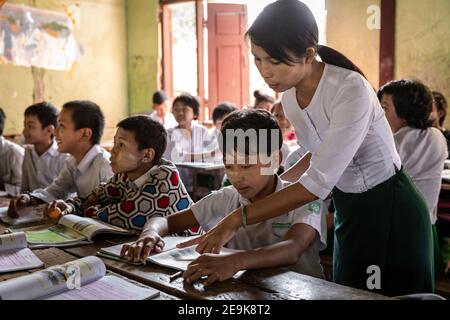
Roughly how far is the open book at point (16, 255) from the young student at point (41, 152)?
1664 millimetres

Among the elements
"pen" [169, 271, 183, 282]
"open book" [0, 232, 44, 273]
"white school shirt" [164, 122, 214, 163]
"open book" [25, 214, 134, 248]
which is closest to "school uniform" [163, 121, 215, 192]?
"white school shirt" [164, 122, 214, 163]

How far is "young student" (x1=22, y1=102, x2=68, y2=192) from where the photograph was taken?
3.08 meters

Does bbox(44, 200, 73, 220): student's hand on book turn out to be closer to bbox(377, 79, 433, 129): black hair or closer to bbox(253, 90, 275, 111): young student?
bbox(377, 79, 433, 129): black hair

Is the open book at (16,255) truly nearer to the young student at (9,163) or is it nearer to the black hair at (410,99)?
the black hair at (410,99)

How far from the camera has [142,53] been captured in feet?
23.8

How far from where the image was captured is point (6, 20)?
228 inches

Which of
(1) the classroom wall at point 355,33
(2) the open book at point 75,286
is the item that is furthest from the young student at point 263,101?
(2) the open book at point 75,286

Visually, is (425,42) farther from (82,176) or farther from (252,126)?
(252,126)

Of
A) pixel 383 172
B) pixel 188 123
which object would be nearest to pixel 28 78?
pixel 188 123

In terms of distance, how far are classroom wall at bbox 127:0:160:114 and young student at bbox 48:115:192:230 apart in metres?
5.24

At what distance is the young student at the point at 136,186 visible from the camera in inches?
72.9
